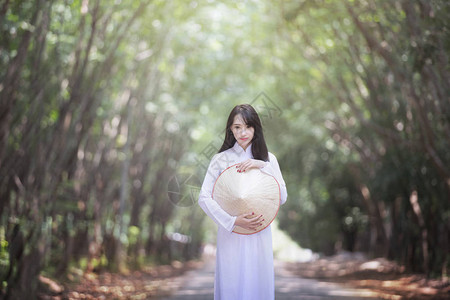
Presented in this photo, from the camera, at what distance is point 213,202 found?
394cm

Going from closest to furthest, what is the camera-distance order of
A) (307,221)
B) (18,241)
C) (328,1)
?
(18,241)
(328,1)
(307,221)

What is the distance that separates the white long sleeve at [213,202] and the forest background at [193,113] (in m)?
0.66

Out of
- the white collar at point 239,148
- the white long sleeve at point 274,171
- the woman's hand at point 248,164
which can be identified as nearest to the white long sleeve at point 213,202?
the white collar at point 239,148

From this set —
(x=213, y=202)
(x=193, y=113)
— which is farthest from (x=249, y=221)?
(x=193, y=113)

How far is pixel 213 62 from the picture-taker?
63.5 feet

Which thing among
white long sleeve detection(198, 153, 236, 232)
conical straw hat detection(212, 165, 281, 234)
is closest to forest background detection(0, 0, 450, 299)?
white long sleeve detection(198, 153, 236, 232)

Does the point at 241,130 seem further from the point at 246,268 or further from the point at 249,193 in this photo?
the point at 246,268

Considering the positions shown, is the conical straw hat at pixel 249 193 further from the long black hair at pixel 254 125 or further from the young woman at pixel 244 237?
the long black hair at pixel 254 125

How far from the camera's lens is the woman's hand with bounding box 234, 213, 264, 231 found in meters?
3.79

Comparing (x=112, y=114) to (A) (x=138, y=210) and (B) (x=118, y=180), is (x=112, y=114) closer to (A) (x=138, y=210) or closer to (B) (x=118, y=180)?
(B) (x=118, y=180)

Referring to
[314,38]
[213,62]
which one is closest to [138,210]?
[213,62]

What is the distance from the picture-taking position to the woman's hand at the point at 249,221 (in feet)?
12.5

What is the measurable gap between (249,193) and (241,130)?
46 centimetres

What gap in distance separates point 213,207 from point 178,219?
30398 millimetres
